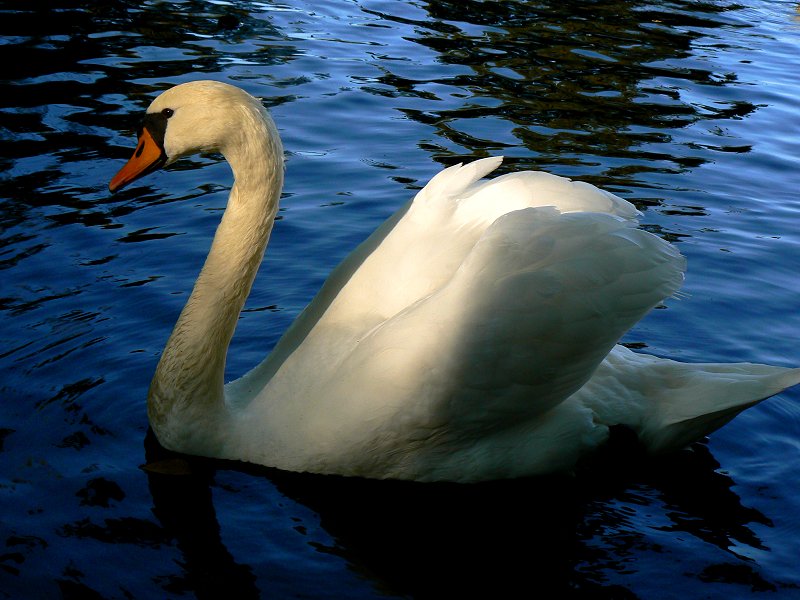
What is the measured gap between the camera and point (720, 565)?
15.3ft

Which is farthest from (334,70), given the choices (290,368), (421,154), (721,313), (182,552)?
(182,552)

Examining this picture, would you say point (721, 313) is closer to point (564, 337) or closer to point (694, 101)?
point (564, 337)

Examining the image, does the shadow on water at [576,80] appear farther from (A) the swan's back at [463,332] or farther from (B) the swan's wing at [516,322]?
(B) the swan's wing at [516,322]

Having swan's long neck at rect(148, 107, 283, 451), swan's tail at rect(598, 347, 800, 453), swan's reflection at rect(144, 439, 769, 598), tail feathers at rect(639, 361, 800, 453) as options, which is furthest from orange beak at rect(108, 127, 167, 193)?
tail feathers at rect(639, 361, 800, 453)

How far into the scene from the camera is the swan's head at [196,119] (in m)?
4.98

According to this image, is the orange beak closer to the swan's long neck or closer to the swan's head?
the swan's head

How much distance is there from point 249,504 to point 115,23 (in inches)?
355

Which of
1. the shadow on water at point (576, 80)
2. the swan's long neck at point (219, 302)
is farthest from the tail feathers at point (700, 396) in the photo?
the shadow on water at point (576, 80)

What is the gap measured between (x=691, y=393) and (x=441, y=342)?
1286 millimetres

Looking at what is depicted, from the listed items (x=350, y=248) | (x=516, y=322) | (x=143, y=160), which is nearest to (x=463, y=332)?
(x=516, y=322)

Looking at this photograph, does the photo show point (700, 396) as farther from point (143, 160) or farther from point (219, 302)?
point (143, 160)

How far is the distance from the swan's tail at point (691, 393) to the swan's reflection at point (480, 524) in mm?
214

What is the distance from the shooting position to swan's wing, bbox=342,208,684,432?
459 centimetres

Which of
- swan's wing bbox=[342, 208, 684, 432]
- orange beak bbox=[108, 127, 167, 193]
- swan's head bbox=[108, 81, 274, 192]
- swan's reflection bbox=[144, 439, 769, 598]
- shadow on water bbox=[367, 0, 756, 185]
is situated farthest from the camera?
shadow on water bbox=[367, 0, 756, 185]
